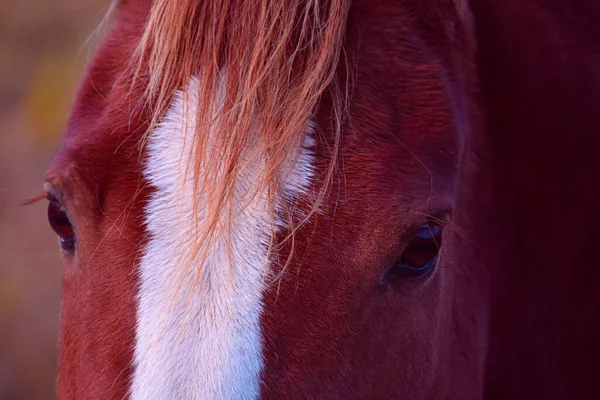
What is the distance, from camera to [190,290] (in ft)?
4.01

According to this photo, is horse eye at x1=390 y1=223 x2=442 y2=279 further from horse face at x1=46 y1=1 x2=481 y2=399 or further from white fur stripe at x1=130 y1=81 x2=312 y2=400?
white fur stripe at x1=130 y1=81 x2=312 y2=400

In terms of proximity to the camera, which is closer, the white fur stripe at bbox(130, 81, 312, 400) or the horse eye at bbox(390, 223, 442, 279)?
the white fur stripe at bbox(130, 81, 312, 400)

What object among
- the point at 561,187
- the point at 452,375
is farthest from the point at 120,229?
the point at 561,187

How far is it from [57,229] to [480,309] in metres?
1.08

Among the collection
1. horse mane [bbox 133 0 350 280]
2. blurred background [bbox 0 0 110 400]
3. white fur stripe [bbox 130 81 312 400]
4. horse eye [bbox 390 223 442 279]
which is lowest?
blurred background [bbox 0 0 110 400]

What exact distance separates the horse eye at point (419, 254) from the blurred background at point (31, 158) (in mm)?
4393

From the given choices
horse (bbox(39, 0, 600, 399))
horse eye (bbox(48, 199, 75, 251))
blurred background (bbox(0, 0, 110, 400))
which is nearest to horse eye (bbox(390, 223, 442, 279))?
horse (bbox(39, 0, 600, 399))

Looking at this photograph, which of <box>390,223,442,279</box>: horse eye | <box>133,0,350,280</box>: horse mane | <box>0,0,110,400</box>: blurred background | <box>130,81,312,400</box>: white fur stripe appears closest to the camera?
<box>130,81,312,400</box>: white fur stripe

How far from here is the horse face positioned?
123 centimetres

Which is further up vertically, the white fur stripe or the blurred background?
the white fur stripe

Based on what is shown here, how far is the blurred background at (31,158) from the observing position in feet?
19.4

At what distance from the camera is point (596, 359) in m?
2.12

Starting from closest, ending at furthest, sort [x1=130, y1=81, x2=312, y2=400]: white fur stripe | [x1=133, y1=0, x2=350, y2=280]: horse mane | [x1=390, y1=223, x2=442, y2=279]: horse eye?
[x1=130, y1=81, x2=312, y2=400]: white fur stripe → [x1=133, y1=0, x2=350, y2=280]: horse mane → [x1=390, y1=223, x2=442, y2=279]: horse eye

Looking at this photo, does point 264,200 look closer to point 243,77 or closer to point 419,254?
point 243,77
